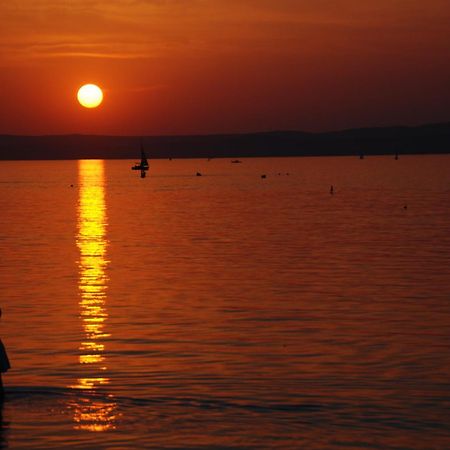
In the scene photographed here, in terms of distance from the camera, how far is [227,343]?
1401 inches

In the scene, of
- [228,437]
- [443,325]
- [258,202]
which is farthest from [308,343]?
[258,202]

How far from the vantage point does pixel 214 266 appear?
197ft

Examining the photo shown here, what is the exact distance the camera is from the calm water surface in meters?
25.0

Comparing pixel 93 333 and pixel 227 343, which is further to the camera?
pixel 93 333

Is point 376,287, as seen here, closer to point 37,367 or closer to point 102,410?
point 37,367

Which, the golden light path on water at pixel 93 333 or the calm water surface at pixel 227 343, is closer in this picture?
the calm water surface at pixel 227 343

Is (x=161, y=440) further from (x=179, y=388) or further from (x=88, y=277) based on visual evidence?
(x=88, y=277)

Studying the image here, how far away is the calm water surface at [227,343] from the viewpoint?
25.0m

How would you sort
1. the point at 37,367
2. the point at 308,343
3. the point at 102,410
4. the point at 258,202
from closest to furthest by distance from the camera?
the point at 102,410, the point at 37,367, the point at 308,343, the point at 258,202

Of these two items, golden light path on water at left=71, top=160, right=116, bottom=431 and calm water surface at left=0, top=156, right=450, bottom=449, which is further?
golden light path on water at left=71, top=160, right=116, bottom=431

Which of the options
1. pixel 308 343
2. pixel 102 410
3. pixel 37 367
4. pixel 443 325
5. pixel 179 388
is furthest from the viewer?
pixel 443 325

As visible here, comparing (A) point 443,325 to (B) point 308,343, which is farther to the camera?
(A) point 443,325

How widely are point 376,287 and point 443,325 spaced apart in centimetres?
1069

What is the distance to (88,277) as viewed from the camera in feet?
182
